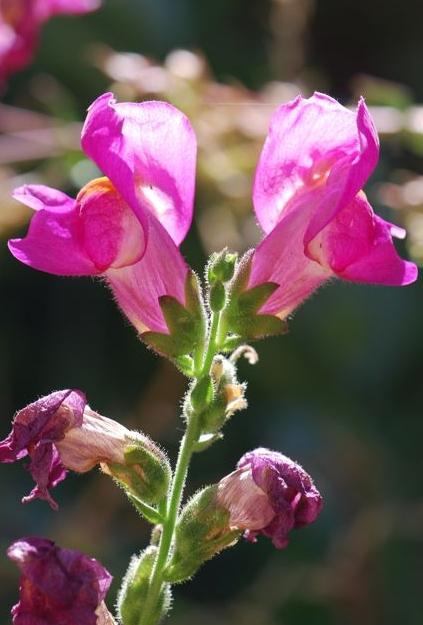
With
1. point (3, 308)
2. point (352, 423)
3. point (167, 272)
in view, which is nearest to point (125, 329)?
point (3, 308)

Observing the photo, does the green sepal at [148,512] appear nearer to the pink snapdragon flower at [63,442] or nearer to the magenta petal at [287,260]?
the pink snapdragon flower at [63,442]

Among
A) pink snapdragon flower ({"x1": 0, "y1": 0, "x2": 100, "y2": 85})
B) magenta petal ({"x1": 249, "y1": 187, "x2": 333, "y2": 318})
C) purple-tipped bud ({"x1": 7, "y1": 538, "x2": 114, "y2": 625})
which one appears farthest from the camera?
pink snapdragon flower ({"x1": 0, "y1": 0, "x2": 100, "y2": 85})

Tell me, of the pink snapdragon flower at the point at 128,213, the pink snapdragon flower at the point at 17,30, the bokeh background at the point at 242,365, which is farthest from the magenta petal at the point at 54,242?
the pink snapdragon flower at the point at 17,30

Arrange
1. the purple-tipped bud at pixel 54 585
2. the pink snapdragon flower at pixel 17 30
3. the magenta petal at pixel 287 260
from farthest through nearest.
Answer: the pink snapdragon flower at pixel 17 30 < the magenta petal at pixel 287 260 < the purple-tipped bud at pixel 54 585

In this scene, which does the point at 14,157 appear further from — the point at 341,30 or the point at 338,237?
the point at 341,30

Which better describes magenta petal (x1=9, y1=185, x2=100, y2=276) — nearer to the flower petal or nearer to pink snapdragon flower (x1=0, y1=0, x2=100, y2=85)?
the flower petal

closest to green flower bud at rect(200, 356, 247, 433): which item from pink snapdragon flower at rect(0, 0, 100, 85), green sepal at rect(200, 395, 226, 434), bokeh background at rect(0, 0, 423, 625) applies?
green sepal at rect(200, 395, 226, 434)
